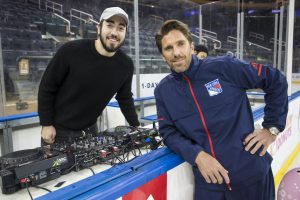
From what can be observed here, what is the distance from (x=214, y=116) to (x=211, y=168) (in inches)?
7.7

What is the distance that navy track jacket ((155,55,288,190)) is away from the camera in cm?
104

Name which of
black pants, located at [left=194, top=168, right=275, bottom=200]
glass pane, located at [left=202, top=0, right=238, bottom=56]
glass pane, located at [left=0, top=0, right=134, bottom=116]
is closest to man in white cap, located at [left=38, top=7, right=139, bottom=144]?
black pants, located at [left=194, top=168, right=275, bottom=200]

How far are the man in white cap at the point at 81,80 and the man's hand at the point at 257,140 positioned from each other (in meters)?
0.84

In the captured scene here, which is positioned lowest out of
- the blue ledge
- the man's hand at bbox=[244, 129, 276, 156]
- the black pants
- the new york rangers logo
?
the black pants

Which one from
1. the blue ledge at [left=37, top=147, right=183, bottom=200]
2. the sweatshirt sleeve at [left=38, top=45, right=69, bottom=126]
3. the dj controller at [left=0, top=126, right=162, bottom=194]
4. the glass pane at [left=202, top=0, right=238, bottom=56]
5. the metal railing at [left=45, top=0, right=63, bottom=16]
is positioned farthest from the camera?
the glass pane at [left=202, top=0, right=238, bottom=56]

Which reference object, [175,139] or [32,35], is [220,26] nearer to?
[32,35]

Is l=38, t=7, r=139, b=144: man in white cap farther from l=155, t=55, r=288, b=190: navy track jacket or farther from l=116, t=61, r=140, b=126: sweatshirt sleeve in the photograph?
l=155, t=55, r=288, b=190: navy track jacket

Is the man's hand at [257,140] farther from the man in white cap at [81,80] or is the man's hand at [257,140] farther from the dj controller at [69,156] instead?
the man in white cap at [81,80]

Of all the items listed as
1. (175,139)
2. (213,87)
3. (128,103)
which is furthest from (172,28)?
(128,103)

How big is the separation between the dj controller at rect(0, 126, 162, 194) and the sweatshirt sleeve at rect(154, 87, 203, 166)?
227 mm

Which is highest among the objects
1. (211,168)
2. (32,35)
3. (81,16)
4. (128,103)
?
(81,16)

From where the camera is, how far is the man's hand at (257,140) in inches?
41.4

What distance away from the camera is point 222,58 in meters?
1.10

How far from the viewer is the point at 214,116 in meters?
1.04
